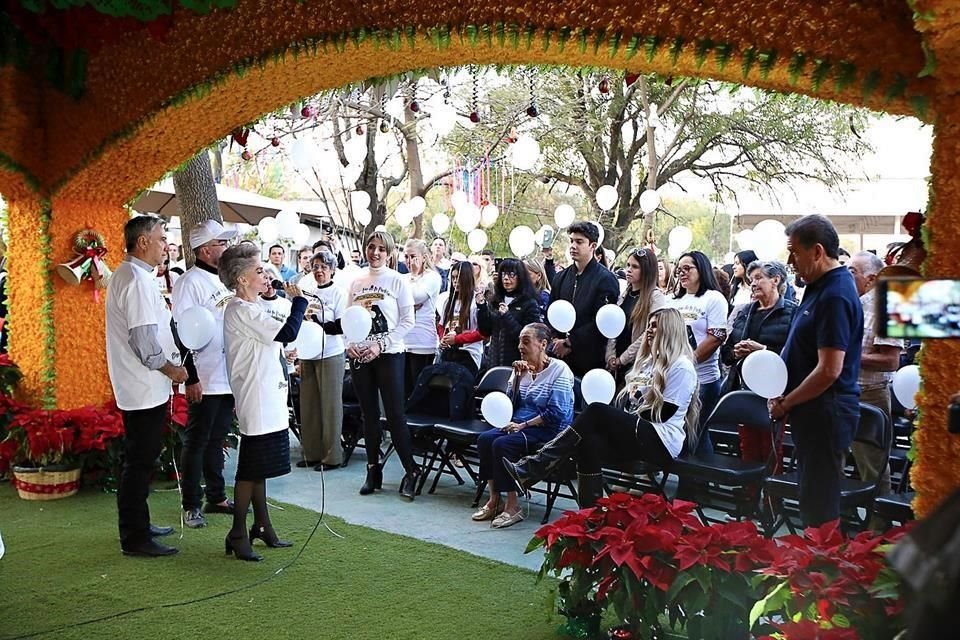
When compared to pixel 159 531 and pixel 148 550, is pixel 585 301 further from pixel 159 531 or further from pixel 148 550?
pixel 148 550

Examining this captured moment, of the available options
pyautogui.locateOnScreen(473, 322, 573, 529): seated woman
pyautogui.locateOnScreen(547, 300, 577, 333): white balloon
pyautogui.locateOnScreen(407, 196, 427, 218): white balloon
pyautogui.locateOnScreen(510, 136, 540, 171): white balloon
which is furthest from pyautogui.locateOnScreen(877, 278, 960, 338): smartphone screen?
pyautogui.locateOnScreen(407, 196, 427, 218): white balloon

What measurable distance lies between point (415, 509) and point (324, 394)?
155 cm

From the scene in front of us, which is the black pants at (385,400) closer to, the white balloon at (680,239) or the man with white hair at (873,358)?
the man with white hair at (873,358)

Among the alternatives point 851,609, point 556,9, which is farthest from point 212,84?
point 851,609

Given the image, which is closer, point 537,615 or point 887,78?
point 887,78

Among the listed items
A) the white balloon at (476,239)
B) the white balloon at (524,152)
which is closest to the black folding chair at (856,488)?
the white balloon at (524,152)

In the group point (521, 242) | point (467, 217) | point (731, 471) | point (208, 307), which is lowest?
point (731, 471)

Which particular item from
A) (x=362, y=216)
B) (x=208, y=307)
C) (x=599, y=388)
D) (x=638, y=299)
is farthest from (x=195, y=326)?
(x=362, y=216)

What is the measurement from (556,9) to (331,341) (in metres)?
3.88

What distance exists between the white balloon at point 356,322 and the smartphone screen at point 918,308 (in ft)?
15.3

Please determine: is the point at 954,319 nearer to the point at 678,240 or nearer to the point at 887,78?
the point at 887,78

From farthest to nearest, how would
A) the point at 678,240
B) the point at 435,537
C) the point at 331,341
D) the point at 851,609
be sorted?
the point at 678,240, the point at 331,341, the point at 435,537, the point at 851,609

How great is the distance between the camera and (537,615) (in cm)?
400

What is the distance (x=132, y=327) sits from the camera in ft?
15.4
